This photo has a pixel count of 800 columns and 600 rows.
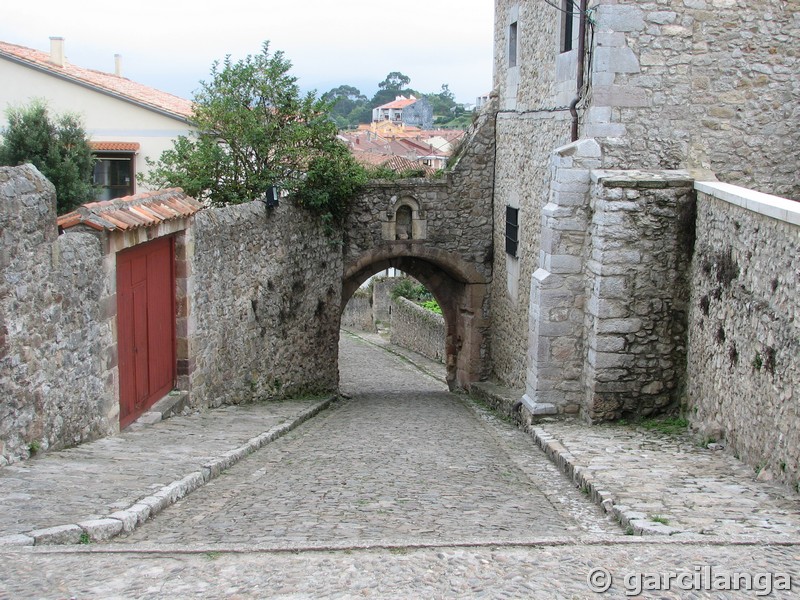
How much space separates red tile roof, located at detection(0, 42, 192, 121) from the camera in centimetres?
2040

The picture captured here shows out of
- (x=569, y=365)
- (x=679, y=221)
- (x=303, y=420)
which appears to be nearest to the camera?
(x=679, y=221)

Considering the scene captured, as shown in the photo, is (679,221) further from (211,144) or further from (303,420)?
(211,144)

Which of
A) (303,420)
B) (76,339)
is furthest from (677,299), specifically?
(76,339)

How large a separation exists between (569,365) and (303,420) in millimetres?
3708

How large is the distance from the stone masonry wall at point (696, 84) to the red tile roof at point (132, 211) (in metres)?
4.44

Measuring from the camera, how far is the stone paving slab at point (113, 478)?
5.28m

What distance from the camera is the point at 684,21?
9.52 metres

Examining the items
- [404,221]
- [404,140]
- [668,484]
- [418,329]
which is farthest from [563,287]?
[404,140]

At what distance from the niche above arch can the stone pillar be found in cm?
575

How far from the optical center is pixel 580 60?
33.1ft

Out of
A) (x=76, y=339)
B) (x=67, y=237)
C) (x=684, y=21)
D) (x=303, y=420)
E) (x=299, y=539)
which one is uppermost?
(x=684, y=21)

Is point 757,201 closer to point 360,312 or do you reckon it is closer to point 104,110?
point 104,110

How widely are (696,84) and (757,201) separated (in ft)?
9.71

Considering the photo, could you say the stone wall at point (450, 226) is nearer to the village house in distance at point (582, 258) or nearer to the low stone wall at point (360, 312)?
the village house in distance at point (582, 258)
